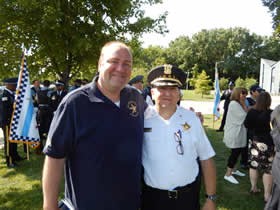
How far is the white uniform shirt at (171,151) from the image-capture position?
219 cm

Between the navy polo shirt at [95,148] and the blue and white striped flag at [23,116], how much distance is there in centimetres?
453

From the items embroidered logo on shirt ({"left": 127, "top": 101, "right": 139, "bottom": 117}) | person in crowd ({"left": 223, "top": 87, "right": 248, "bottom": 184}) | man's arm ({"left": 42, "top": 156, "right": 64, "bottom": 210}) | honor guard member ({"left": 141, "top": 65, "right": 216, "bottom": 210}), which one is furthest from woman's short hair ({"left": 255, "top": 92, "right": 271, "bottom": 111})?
man's arm ({"left": 42, "top": 156, "right": 64, "bottom": 210})

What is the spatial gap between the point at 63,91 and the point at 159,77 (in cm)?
681

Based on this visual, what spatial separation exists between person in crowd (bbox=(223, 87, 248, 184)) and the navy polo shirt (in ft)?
13.0

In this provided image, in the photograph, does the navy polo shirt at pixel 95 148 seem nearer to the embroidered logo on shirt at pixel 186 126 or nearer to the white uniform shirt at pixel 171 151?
the white uniform shirt at pixel 171 151

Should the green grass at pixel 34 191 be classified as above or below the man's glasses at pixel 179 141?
below

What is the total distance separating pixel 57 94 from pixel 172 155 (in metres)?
6.95

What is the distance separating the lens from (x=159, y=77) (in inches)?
96.7

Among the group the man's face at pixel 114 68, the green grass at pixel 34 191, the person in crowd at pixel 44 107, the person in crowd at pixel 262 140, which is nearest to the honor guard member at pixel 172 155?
the man's face at pixel 114 68

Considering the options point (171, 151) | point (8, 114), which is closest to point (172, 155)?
point (171, 151)

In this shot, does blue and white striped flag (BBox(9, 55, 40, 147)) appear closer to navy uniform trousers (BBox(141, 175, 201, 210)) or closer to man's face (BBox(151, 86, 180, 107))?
navy uniform trousers (BBox(141, 175, 201, 210))

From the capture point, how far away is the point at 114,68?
6.69 feet

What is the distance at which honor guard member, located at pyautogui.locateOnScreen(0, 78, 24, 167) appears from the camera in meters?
6.42

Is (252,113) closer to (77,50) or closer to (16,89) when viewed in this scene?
(77,50)
